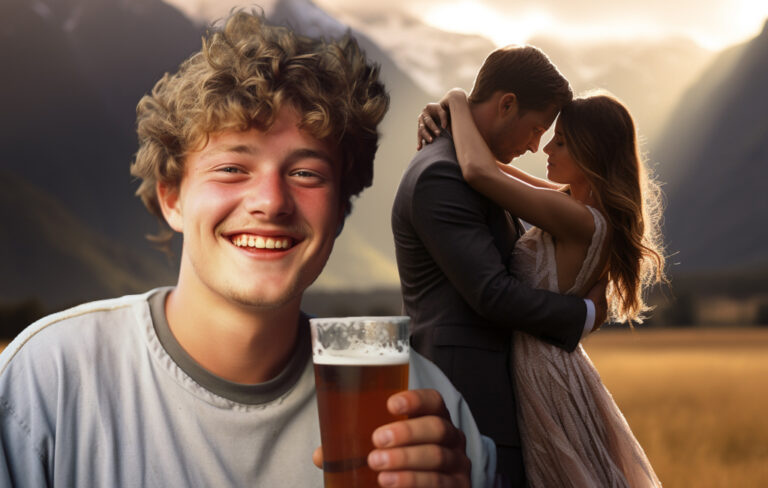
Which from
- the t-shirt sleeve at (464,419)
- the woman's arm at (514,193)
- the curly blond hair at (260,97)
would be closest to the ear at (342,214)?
the curly blond hair at (260,97)

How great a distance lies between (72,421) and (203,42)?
Answer: 3.27ft

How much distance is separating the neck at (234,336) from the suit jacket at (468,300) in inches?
38.8

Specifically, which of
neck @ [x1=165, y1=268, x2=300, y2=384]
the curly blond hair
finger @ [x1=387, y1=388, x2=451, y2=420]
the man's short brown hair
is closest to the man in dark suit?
the man's short brown hair

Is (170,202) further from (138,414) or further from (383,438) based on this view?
(383,438)

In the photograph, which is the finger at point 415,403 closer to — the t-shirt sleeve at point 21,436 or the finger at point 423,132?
the t-shirt sleeve at point 21,436

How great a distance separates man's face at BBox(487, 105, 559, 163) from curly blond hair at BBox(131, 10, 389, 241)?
980mm

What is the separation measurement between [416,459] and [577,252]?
1726 mm

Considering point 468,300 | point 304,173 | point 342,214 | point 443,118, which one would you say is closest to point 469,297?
point 468,300

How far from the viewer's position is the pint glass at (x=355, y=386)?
1.33 meters

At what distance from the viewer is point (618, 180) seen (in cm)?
299

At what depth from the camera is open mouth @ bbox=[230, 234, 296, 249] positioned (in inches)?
67.4

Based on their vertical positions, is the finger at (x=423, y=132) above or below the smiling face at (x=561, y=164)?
above

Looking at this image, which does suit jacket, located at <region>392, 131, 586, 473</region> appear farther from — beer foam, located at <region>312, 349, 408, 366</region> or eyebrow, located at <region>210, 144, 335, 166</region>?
beer foam, located at <region>312, 349, 408, 366</region>

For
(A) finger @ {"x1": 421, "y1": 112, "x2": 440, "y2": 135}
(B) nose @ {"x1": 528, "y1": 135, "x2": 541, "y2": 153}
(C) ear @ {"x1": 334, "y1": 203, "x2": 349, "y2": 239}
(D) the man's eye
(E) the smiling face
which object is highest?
(A) finger @ {"x1": 421, "y1": 112, "x2": 440, "y2": 135}
